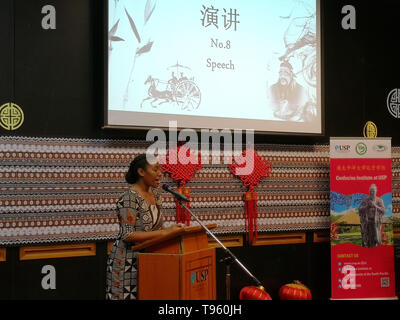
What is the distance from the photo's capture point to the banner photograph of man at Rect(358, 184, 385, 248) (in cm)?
529

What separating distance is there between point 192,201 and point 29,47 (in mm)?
1904

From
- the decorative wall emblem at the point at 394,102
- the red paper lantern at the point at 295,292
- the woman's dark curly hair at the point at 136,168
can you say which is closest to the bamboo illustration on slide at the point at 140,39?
the woman's dark curly hair at the point at 136,168

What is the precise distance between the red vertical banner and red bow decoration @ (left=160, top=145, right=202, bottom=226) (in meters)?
1.34

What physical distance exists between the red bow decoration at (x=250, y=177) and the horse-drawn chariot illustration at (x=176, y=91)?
71cm

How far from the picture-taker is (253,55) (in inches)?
209

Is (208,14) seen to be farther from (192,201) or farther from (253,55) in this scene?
(192,201)

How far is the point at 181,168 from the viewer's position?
5012 millimetres

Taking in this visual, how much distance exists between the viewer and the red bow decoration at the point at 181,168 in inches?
195

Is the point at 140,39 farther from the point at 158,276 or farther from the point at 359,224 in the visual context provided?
the point at 359,224

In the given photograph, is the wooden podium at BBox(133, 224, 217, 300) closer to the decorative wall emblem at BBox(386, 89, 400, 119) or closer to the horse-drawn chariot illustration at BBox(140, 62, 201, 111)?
the horse-drawn chariot illustration at BBox(140, 62, 201, 111)

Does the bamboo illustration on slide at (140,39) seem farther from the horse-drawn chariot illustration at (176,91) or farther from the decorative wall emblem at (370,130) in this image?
the decorative wall emblem at (370,130)

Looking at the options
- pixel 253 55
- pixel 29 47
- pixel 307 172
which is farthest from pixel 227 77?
pixel 29 47

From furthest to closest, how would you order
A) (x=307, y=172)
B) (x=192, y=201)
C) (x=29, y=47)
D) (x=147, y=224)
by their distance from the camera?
1. (x=307, y=172)
2. (x=192, y=201)
3. (x=29, y=47)
4. (x=147, y=224)

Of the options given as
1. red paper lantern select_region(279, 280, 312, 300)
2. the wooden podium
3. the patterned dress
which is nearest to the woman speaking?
the patterned dress
